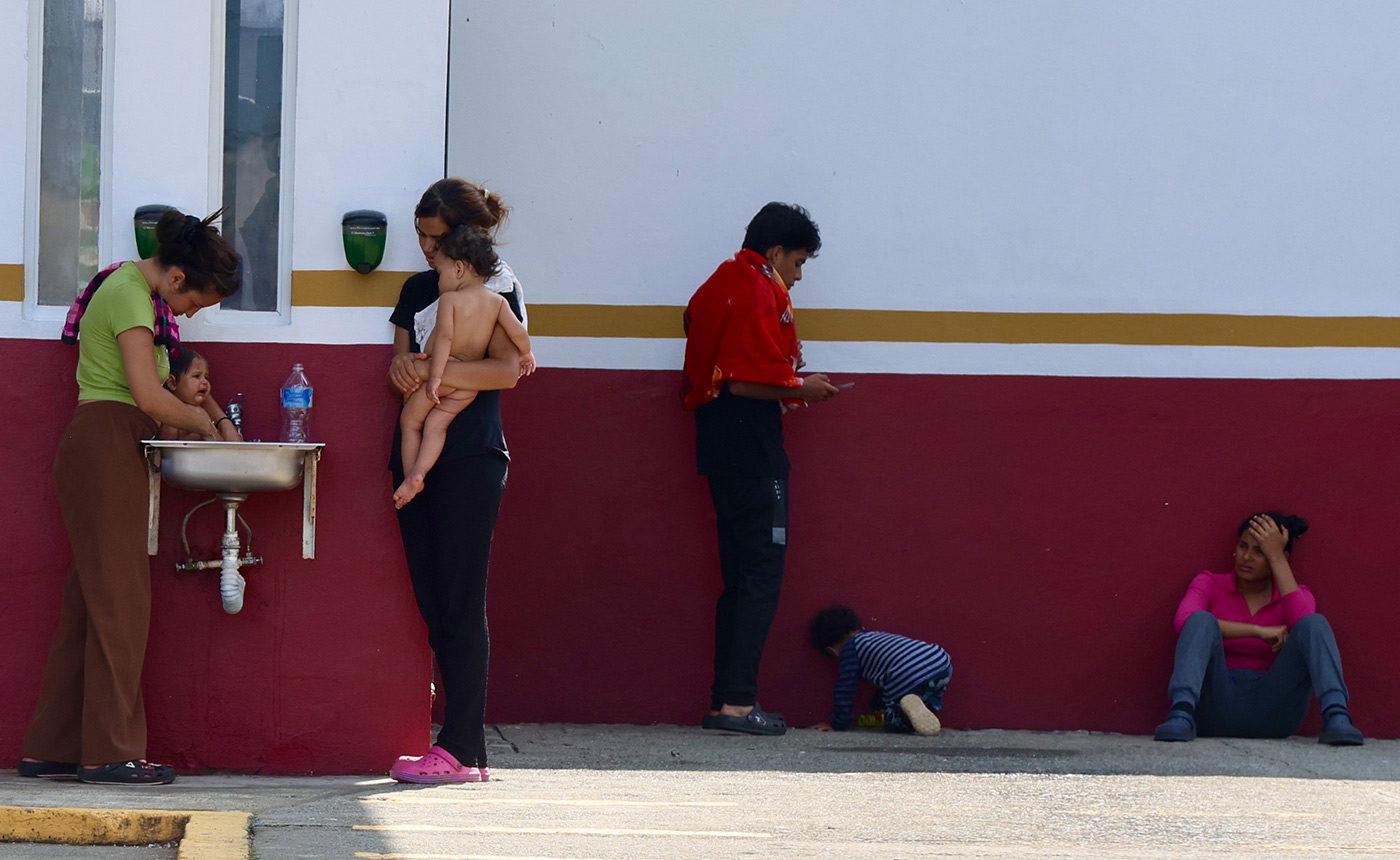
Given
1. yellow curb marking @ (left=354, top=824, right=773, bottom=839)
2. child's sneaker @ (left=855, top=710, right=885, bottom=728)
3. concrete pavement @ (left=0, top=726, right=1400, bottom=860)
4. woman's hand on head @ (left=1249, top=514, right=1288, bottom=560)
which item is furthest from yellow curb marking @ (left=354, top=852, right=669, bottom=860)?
woman's hand on head @ (left=1249, top=514, right=1288, bottom=560)

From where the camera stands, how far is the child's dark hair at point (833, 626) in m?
6.04

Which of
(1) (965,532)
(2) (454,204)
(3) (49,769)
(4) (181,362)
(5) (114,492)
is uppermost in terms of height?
(2) (454,204)

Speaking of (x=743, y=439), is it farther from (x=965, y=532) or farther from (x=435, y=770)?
(x=435, y=770)

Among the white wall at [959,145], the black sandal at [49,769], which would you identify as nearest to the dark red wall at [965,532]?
the white wall at [959,145]

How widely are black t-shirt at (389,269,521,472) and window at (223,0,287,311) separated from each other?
47cm

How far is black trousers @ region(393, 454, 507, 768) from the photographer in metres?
4.61

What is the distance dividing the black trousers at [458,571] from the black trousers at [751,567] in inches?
52.5

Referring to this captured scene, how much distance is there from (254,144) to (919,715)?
10.7ft

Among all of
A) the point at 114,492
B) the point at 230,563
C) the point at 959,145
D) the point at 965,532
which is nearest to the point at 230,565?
the point at 230,563

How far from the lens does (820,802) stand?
4414mm

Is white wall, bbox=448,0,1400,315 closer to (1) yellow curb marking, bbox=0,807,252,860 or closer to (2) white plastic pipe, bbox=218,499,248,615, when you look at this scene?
(2) white plastic pipe, bbox=218,499,248,615

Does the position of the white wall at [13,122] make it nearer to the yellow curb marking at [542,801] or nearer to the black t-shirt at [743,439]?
the yellow curb marking at [542,801]

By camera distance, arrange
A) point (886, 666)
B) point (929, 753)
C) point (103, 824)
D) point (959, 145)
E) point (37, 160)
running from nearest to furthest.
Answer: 1. point (103, 824)
2. point (37, 160)
3. point (929, 753)
4. point (886, 666)
5. point (959, 145)

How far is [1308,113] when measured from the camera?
250 inches
